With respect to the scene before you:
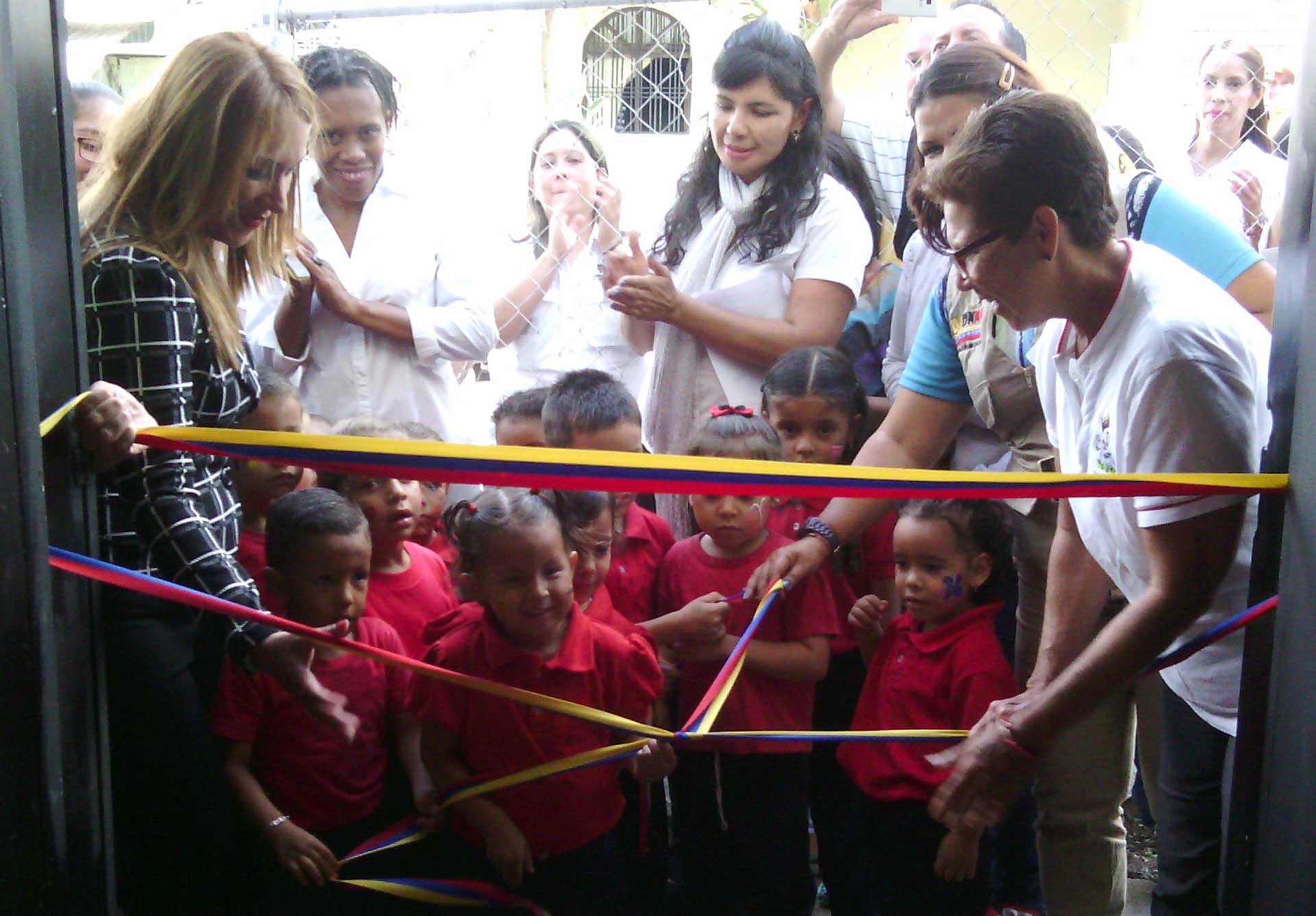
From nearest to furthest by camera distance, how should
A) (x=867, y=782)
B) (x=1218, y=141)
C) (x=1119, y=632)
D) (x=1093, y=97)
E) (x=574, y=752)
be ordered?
1. (x=1119, y=632)
2. (x=574, y=752)
3. (x=867, y=782)
4. (x=1218, y=141)
5. (x=1093, y=97)

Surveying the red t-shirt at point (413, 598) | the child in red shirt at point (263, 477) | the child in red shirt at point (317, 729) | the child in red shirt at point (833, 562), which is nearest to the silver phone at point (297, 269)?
the child in red shirt at point (263, 477)

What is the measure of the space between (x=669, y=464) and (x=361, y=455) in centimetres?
40

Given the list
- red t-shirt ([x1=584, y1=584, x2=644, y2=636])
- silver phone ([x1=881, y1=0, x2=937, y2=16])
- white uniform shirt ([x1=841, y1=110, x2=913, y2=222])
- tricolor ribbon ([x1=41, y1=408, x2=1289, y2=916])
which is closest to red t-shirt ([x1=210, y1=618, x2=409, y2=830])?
red t-shirt ([x1=584, y1=584, x2=644, y2=636])

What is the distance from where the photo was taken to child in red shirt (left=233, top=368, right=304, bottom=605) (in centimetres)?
231

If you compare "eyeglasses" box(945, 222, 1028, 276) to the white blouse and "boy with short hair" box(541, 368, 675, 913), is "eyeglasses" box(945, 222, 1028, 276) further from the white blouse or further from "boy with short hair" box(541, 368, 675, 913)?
the white blouse

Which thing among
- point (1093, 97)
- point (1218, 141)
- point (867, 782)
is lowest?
point (867, 782)

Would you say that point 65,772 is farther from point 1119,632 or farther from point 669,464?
point 1119,632

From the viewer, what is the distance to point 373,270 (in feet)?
9.68

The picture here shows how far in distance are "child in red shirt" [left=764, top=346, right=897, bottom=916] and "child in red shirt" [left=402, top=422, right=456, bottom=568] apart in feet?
2.26

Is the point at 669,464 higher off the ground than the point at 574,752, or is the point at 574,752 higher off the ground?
the point at 669,464

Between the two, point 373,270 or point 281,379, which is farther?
point 373,270

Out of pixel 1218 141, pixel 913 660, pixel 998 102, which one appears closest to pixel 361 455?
pixel 998 102

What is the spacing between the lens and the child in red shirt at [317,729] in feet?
6.77

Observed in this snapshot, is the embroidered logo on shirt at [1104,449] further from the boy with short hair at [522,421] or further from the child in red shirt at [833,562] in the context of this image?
the boy with short hair at [522,421]
